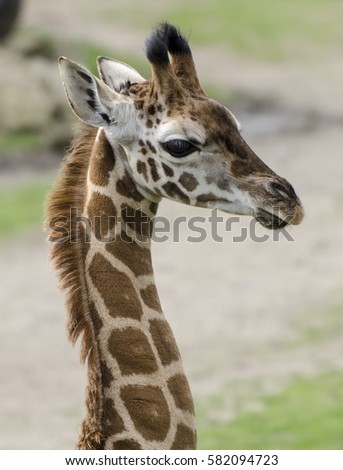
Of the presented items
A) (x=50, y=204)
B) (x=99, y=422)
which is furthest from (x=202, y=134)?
(x=99, y=422)

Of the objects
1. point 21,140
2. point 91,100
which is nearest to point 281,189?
point 91,100

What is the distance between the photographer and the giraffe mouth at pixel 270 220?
275 inches

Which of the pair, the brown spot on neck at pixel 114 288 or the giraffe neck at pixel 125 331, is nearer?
the giraffe neck at pixel 125 331

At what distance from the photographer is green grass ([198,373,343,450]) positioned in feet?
42.3

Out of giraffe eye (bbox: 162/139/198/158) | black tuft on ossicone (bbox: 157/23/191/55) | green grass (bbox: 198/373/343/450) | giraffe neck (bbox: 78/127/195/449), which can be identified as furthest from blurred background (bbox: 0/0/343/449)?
black tuft on ossicone (bbox: 157/23/191/55)

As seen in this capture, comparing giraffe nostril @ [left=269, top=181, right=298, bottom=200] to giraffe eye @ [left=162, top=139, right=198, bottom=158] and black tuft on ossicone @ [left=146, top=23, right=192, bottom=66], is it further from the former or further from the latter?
black tuft on ossicone @ [left=146, top=23, right=192, bottom=66]

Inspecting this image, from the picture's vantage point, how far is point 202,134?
6.97 metres

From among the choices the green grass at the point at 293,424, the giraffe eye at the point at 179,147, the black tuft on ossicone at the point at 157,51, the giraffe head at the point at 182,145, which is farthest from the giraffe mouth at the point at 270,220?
the green grass at the point at 293,424

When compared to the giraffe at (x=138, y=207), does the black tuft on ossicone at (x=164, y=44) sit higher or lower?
higher

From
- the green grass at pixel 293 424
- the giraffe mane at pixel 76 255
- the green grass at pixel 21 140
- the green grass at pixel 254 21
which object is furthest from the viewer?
the green grass at pixel 254 21

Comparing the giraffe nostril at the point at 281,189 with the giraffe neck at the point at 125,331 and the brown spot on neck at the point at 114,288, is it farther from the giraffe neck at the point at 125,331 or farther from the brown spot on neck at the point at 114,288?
the brown spot on neck at the point at 114,288

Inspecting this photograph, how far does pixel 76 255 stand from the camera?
23.0 ft

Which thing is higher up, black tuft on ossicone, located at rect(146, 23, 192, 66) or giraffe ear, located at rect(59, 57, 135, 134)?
black tuft on ossicone, located at rect(146, 23, 192, 66)

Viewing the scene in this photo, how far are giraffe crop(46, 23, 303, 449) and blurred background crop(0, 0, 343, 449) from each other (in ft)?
20.2
